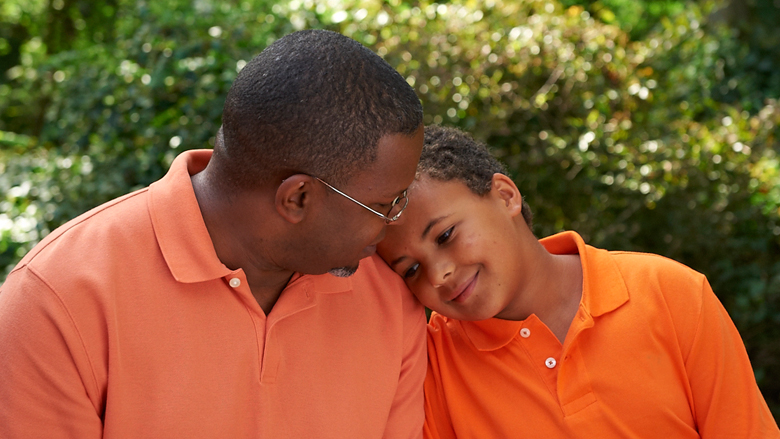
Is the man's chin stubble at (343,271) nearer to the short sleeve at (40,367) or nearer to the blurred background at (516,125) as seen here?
the short sleeve at (40,367)

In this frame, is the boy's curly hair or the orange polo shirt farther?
the boy's curly hair

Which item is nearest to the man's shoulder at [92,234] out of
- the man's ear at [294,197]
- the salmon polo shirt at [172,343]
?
the salmon polo shirt at [172,343]

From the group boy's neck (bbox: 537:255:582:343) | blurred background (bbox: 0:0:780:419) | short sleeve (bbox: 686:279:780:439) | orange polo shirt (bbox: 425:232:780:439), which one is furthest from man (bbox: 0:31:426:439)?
blurred background (bbox: 0:0:780:419)

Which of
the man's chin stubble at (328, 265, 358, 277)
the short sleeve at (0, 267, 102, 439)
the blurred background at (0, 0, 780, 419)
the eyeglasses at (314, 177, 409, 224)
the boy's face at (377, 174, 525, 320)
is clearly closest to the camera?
the short sleeve at (0, 267, 102, 439)

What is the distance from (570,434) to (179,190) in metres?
1.26

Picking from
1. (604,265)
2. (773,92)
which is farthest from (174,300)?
(773,92)

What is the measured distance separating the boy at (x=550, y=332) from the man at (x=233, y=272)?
0.27 m

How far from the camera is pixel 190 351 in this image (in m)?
1.70

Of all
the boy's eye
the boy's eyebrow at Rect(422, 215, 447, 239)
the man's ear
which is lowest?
the boy's eye

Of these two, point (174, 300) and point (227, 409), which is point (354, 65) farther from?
point (227, 409)

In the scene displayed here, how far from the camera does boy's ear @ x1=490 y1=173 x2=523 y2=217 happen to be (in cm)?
222

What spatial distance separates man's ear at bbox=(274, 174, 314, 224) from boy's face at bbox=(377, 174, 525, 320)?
414 millimetres

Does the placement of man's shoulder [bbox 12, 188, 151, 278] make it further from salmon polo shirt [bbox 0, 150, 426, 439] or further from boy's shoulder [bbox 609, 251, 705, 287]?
boy's shoulder [bbox 609, 251, 705, 287]

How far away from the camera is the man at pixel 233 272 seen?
1556 millimetres
